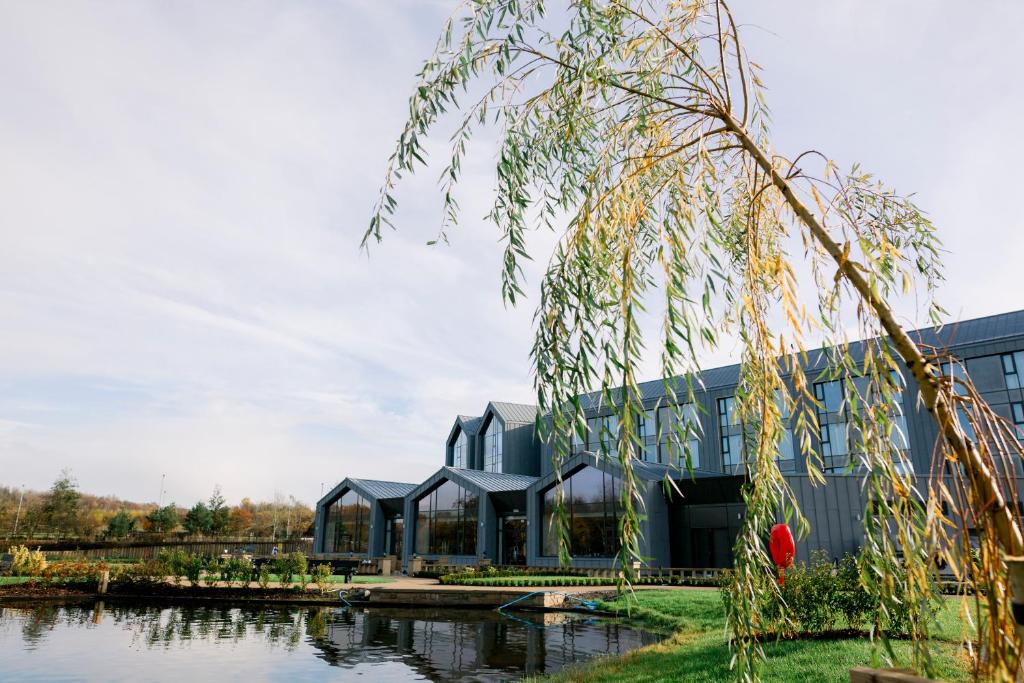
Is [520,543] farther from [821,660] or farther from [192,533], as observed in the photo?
[192,533]

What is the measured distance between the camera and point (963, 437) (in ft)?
10.1

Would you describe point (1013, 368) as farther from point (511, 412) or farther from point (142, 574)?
point (142, 574)

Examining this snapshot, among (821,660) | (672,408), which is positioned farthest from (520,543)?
(672,408)

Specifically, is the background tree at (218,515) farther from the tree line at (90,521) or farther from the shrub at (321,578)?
the shrub at (321,578)

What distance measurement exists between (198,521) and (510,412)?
3116 cm

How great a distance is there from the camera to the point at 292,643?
14.3 metres

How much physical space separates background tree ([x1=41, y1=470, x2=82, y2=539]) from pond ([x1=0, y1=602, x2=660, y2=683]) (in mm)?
42143

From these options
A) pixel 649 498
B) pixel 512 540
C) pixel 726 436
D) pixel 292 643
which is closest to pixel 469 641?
pixel 292 643

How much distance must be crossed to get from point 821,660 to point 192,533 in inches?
2388

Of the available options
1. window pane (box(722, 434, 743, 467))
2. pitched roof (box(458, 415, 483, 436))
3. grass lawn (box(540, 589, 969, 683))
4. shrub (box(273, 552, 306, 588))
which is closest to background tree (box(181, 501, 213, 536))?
pitched roof (box(458, 415, 483, 436))

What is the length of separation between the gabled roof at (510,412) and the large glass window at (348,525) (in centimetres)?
1206

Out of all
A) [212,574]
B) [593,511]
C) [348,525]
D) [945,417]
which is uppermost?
[945,417]

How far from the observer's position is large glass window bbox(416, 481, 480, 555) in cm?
3788

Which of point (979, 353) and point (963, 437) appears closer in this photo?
point (963, 437)
